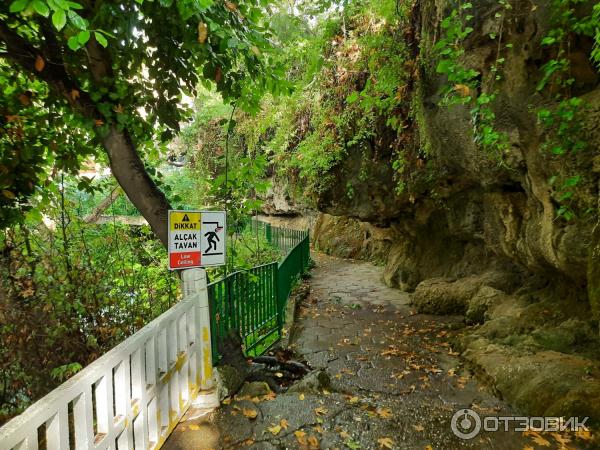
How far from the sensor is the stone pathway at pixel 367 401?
3.09 meters

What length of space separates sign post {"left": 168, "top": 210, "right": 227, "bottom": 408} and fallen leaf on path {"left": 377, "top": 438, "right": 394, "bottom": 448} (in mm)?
1594

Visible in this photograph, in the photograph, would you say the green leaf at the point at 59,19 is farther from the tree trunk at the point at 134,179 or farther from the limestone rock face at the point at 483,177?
the limestone rock face at the point at 483,177

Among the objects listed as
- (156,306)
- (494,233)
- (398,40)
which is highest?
(398,40)

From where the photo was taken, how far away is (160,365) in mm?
2904

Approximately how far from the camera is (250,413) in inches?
134

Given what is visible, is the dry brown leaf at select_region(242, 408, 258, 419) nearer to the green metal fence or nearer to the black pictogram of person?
the green metal fence

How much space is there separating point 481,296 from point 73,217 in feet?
23.4

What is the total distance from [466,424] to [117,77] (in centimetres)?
497

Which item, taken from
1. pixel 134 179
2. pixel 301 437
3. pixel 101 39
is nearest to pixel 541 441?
pixel 301 437

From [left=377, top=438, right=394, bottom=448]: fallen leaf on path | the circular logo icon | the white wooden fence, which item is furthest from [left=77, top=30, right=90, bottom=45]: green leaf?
the circular logo icon

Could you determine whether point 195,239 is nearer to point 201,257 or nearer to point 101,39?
point 201,257

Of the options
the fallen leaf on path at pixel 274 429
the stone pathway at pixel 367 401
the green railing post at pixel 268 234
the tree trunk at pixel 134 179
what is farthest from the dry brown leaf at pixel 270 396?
the green railing post at pixel 268 234

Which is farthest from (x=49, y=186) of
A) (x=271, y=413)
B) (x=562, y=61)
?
(x=562, y=61)

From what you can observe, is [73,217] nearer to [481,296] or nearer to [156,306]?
[156,306]
